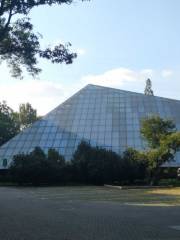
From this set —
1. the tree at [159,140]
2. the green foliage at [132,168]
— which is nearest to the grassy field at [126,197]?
the tree at [159,140]

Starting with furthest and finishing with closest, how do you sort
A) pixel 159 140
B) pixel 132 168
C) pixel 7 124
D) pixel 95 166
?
pixel 7 124, pixel 132 168, pixel 95 166, pixel 159 140

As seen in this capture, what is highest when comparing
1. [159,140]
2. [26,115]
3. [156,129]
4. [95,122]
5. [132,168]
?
[26,115]

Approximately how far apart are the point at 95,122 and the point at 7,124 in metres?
29.2

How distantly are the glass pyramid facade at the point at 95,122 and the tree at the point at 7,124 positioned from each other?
761 inches

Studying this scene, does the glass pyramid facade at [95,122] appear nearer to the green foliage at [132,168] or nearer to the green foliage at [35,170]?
the green foliage at [132,168]

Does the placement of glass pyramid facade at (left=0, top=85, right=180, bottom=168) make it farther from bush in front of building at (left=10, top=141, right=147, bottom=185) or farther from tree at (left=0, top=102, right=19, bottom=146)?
tree at (left=0, top=102, right=19, bottom=146)

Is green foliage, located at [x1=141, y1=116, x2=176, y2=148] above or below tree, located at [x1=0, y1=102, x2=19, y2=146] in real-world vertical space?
below

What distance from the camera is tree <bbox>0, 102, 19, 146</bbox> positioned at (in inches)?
3664

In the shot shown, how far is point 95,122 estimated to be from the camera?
7162cm

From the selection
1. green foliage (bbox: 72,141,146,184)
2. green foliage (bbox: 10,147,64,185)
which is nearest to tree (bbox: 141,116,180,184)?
green foliage (bbox: 72,141,146,184)

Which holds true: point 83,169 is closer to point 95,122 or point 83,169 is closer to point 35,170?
point 35,170

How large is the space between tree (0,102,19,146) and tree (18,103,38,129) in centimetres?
276

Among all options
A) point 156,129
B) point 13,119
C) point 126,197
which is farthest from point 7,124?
point 126,197

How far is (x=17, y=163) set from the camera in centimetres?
5325
